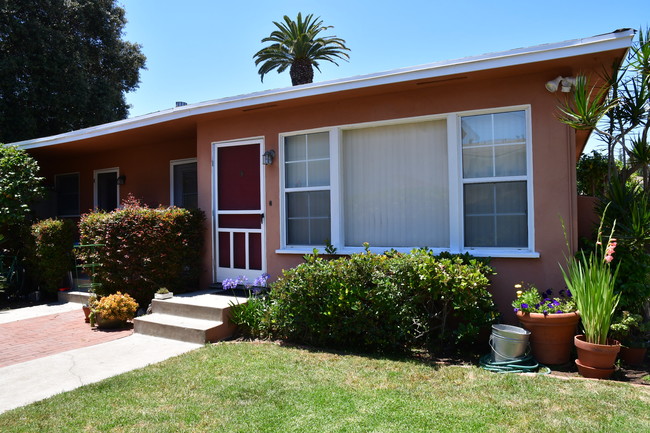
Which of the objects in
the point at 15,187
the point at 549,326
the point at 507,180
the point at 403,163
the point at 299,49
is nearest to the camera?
the point at 549,326

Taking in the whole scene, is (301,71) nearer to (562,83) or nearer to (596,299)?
(562,83)

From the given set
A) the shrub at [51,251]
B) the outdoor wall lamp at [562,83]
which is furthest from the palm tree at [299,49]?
the outdoor wall lamp at [562,83]

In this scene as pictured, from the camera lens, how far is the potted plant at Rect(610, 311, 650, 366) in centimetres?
437

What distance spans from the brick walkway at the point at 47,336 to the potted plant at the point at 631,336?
578cm

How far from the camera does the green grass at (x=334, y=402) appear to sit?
3215 mm

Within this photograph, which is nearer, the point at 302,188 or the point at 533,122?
the point at 533,122

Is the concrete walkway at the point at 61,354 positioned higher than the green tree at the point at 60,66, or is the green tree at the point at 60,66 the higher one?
the green tree at the point at 60,66

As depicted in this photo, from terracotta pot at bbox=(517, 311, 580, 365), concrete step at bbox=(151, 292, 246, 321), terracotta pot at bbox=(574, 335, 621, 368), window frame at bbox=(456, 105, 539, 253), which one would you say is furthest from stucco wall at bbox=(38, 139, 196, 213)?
terracotta pot at bbox=(574, 335, 621, 368)

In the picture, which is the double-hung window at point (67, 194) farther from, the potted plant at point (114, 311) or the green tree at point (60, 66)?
the potted plant at point (114, 311)

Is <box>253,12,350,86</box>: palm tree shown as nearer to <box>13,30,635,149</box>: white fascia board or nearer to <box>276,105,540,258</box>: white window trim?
<box>13,30,635,149</box>: white fascia board

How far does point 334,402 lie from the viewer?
3582mm

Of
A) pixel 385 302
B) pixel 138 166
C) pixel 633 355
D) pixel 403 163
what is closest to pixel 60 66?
pixel 138 166

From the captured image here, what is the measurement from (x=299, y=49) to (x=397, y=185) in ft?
41.5

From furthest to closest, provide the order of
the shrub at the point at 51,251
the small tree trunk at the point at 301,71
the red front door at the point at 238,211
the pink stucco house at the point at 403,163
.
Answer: the small tree trunk at the point at 301,71
the shrub at the point at 51,251
the red front door at the point at 238,211
the pink stucco house at the point at 403,163
